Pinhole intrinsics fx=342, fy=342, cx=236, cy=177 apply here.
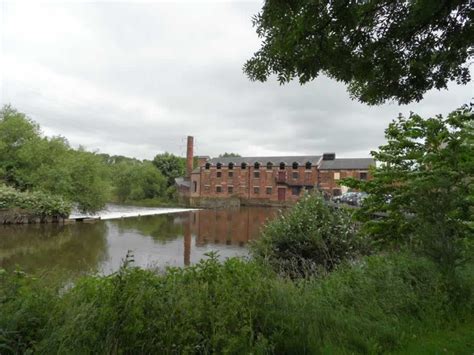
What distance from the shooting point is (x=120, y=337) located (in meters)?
3.11

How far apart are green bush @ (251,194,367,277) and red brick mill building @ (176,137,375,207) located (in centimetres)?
3781

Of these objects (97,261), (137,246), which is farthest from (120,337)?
(137,246)

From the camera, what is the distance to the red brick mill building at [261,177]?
48.6m

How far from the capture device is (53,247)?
52.1ft

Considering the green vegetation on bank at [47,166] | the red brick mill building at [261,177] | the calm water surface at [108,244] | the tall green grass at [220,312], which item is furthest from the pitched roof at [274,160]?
the tall green grass at [220,312]

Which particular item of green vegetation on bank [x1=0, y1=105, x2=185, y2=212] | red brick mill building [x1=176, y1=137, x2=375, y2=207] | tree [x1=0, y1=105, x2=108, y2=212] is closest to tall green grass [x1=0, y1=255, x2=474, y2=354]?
green vegetation on bank [x1=0, y1=105, x2=185, y2=212]

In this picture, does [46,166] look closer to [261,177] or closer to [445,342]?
[445,342]

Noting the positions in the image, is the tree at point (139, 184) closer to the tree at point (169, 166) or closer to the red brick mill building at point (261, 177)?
the red brick mill building at point (261, 177)

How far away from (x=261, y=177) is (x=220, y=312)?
49046 millimetres

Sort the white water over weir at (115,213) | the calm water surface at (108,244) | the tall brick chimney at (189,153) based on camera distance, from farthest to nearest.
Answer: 1. the tall brick chimney at (189,153)
2. the white water over weir at (115,213)
3. the calm water surface at (108,244)

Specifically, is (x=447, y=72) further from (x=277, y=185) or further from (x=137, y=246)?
(x=277, y=185)

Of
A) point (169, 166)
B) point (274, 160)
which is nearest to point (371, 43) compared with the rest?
point (274, 160)

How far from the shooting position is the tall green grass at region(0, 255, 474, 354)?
2.98 m

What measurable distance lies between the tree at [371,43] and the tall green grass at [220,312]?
2.49m
